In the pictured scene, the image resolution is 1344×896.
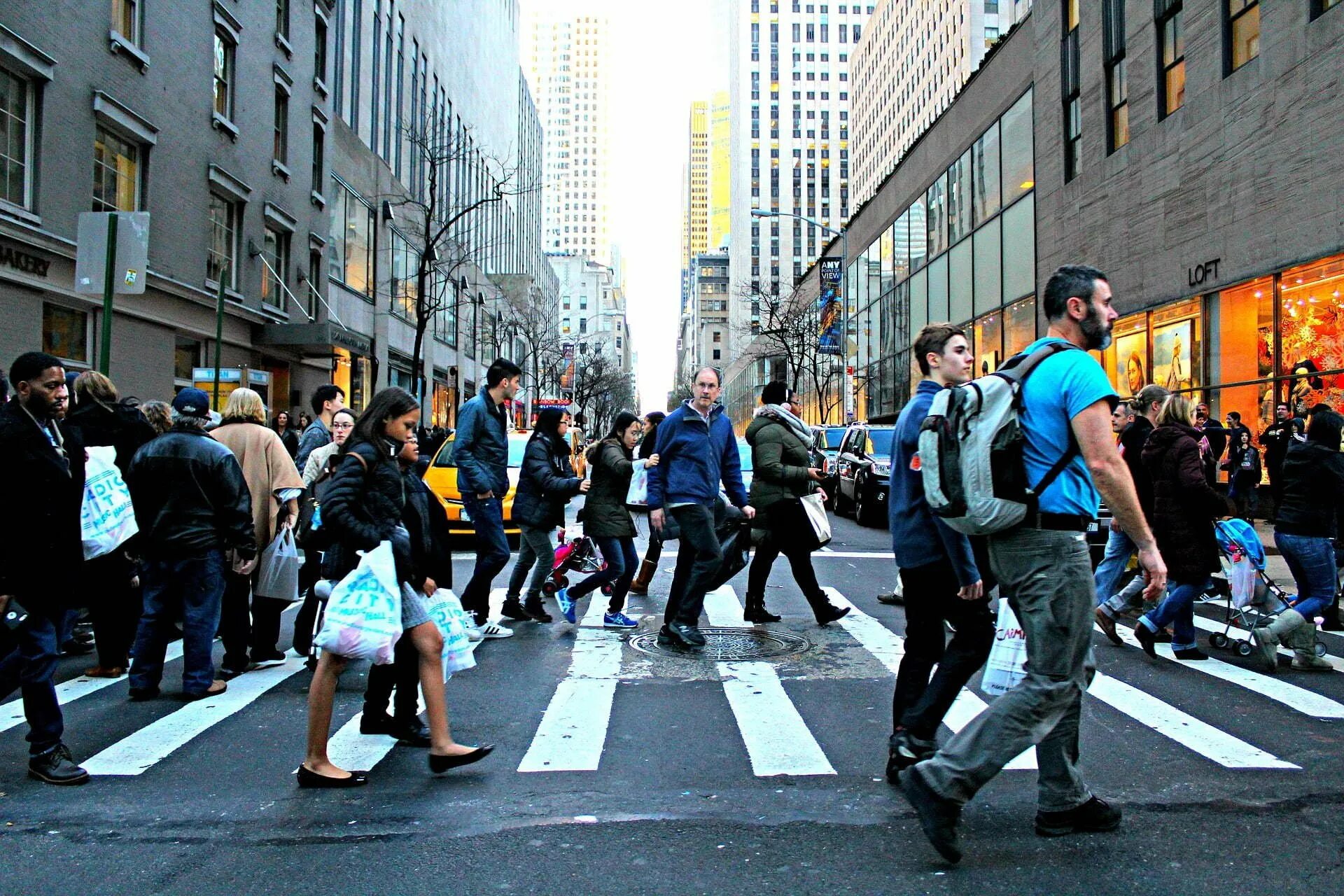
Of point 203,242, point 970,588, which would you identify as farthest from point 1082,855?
point 203,242

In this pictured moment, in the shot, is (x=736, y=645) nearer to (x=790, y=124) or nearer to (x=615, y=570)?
(x=615, y=570)

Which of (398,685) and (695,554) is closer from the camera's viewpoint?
(398,685)

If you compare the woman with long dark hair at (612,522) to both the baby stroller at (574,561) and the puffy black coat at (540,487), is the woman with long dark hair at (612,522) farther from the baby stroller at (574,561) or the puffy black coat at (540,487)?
the baby stroller at (574,561)

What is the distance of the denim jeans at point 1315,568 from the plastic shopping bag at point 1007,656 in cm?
417

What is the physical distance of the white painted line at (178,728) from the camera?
493 cm

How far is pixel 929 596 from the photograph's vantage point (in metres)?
4.64

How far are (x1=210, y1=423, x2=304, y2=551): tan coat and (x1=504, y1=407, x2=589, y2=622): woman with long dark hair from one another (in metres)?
2.00

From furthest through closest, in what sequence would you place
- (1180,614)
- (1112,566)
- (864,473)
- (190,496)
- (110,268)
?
(864,473)
(110,268)
(1112,566)
(1180,614)
(190,496)

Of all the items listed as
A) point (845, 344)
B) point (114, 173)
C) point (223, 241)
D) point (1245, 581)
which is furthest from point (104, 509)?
point (845, 344)

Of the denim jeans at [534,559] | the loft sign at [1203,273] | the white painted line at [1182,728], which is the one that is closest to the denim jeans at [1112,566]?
the white painted line at [1182,728]

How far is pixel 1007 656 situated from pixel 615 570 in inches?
198

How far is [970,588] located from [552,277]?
105 metres

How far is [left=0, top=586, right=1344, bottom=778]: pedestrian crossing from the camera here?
4.92m

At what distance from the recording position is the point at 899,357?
4069 cm
